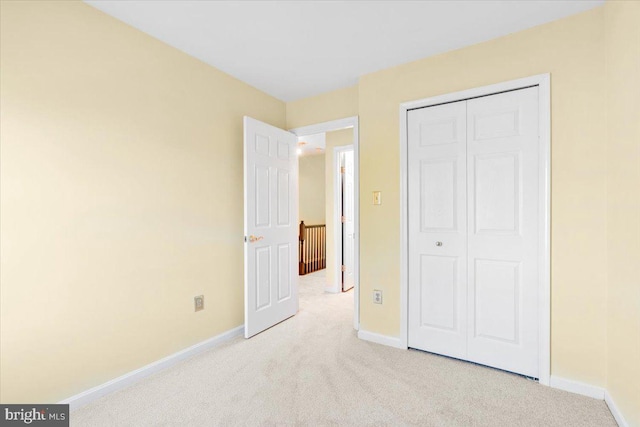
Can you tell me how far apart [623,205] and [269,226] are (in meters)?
2.55

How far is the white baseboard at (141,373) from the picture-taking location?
175 cm

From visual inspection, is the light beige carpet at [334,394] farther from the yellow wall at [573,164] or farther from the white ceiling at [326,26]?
the white ceiling at [326,26]

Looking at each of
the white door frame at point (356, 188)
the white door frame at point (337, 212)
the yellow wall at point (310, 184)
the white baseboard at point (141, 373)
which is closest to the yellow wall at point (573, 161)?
the white door frame at point (356, 188)

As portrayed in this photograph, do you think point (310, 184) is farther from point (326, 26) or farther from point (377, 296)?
point (326, 26)

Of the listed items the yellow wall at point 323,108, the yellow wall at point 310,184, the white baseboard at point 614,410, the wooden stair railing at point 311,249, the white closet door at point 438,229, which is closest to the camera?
the white baseboard at point 614,410

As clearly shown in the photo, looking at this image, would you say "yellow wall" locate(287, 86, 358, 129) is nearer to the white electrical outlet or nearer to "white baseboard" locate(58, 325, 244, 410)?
the white electrical outlet

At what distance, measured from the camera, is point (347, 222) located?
14.7ft

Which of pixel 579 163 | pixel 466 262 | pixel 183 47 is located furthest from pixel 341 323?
pixel 183 47

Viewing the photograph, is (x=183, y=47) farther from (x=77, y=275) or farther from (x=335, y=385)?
(x=335, y=385)

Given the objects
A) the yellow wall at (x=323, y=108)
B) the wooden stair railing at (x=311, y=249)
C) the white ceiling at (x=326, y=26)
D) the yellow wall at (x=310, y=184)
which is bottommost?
the wooden stair railing at (x=311, y=249)

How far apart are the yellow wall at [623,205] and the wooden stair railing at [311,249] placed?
4283mm

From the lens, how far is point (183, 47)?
227 cm

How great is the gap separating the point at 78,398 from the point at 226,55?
2573 mm

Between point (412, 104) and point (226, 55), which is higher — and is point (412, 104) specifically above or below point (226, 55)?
below
